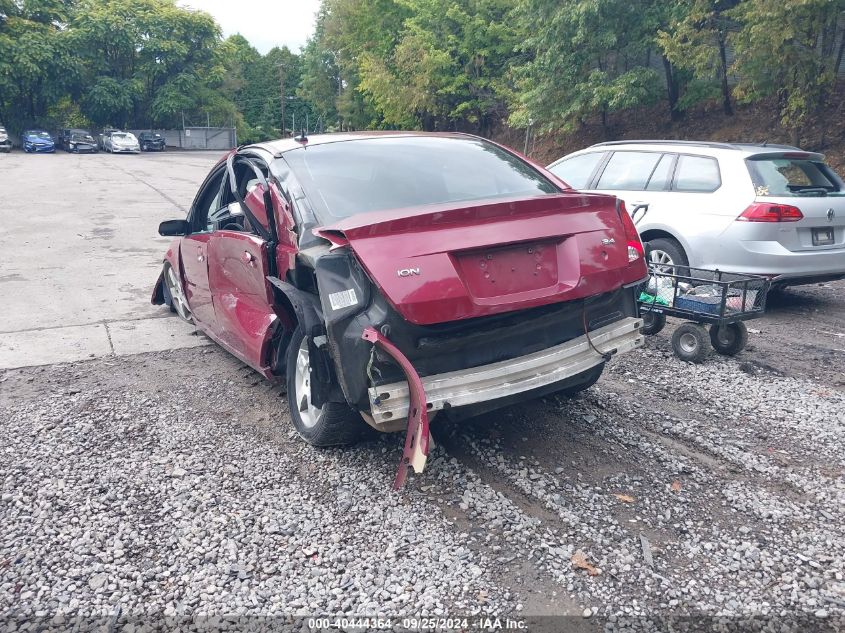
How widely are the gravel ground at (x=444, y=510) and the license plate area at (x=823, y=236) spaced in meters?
2.39

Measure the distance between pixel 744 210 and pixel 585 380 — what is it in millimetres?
3858

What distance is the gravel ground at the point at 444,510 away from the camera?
2.84m

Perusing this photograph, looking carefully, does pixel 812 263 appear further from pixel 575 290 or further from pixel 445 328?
pixel 445 328

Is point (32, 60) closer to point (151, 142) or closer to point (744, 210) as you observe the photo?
point (151, 142)

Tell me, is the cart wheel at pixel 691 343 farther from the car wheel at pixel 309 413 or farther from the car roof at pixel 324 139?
the car wheel at pixel 309 413

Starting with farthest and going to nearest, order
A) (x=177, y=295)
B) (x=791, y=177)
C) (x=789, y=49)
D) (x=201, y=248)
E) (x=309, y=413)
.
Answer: (x=789, y=49) < (x=791, y=177) < (x=177, y=295) < (x=201, y=248) < (x=309, y=413)

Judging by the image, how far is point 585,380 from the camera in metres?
4.12

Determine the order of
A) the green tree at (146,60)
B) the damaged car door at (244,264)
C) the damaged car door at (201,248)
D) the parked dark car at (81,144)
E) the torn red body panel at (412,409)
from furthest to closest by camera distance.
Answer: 1. the green tree at (146,60)
2. the parked dark car at (81,144)
3. the damaged car door at (201,248)
4. the damaged car door at (244,264)
5. the torn red body panel at (412,409)

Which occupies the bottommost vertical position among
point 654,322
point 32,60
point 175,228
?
point 654,322

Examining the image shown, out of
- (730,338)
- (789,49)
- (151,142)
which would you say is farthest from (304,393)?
(151,142)

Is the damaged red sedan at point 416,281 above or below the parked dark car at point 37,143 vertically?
below

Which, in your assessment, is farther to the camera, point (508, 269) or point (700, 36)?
point (700, 36)

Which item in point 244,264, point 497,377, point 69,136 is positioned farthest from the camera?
point 69,136

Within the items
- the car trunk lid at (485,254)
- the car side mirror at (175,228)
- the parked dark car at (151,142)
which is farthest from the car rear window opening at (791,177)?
the parked dark car at (151,142)
